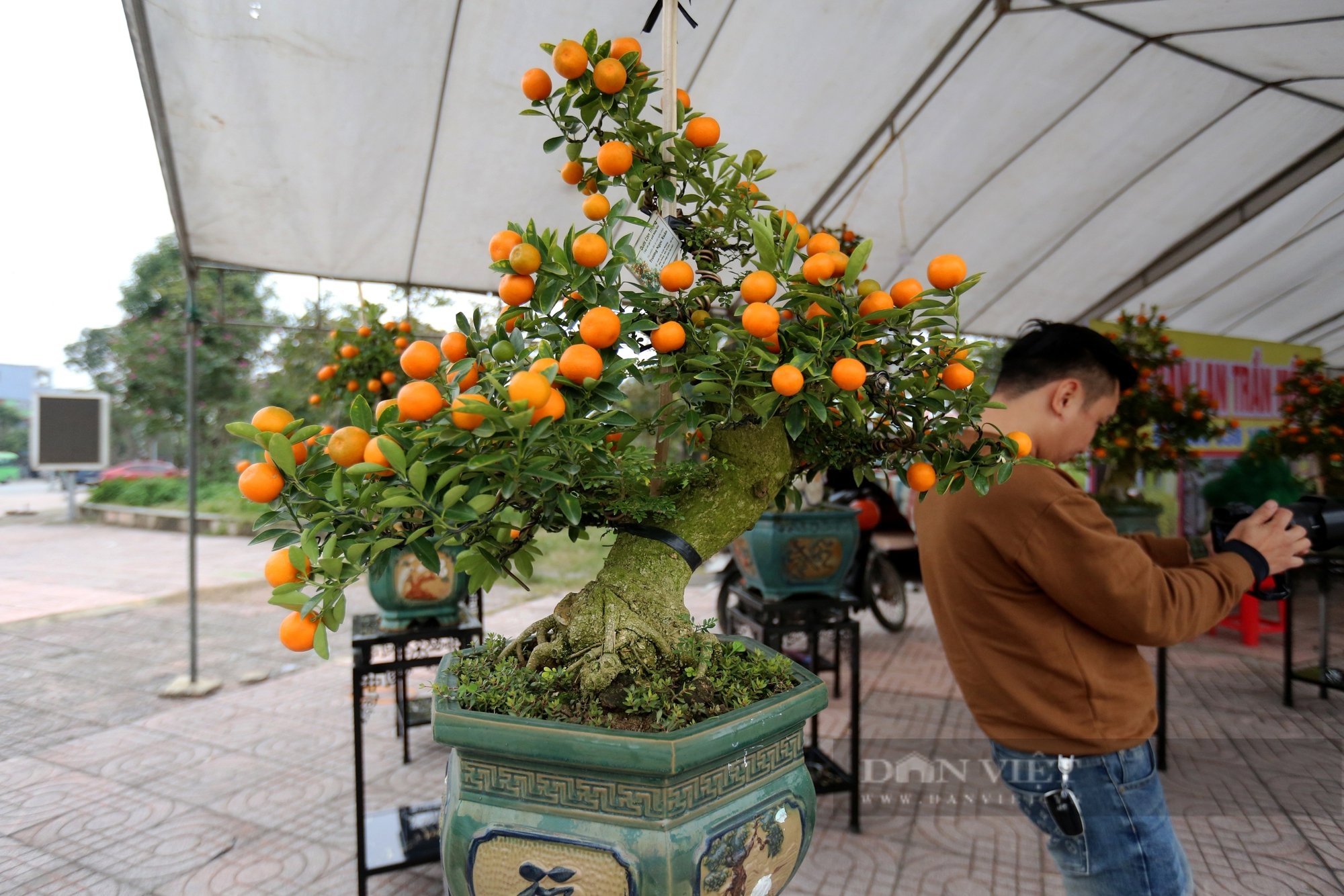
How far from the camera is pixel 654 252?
99 centimetres

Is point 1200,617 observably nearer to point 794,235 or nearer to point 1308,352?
point 794,235

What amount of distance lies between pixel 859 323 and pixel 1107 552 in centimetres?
74

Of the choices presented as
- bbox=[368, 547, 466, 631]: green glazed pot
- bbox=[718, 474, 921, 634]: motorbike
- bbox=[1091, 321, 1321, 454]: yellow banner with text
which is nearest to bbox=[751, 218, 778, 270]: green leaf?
bbox=[368, 547, 466, 631]: green glazed pot

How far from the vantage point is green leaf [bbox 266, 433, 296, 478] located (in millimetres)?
724

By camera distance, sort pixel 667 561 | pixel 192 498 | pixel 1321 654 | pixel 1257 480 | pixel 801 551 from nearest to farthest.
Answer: pixel 667 561 → pixel 801 551 → pixel 1321 654 → pixel 192 498 → pixel 1257 480

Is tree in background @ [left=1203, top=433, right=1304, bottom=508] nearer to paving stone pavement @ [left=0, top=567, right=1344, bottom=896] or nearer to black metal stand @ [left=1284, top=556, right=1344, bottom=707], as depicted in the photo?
black metal stand @ [left=1284, top=556, right=1344, bottom=707]

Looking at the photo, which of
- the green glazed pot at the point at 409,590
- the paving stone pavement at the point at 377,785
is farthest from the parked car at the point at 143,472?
the green glazed pot at the point at 409,590

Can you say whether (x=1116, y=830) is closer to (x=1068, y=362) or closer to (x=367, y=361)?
(x=1068, y=362)

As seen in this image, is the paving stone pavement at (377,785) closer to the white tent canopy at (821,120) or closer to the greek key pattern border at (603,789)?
the greek key pattern border at (603,789)

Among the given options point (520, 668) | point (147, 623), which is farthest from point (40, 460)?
point (520, 668)

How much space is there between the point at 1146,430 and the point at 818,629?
8.16 feet

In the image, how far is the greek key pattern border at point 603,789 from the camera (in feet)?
2.73

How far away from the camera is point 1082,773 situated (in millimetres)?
1333

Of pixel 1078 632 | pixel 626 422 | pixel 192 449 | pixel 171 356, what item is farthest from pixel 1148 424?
pixel 171 356
